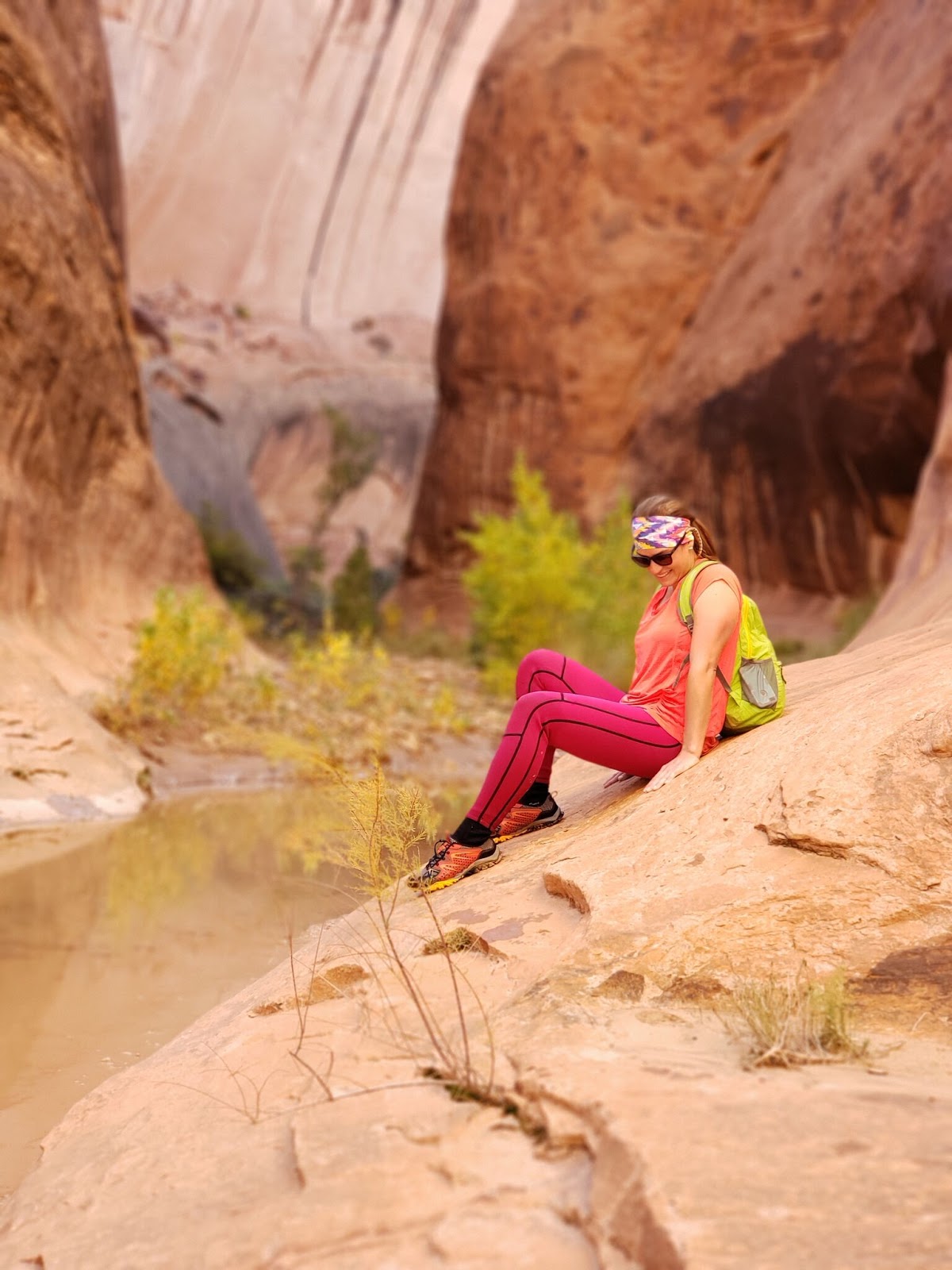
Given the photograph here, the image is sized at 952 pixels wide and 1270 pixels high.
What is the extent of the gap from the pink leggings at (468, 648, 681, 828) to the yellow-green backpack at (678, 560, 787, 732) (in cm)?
20

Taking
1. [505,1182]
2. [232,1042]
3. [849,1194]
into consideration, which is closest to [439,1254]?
[505,1182]

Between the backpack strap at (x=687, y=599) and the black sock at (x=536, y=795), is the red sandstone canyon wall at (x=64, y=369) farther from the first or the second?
the backpack strap at (x=687, y=599)

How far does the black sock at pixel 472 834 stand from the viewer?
321 centimetres

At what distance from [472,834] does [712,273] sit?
17.3 metres

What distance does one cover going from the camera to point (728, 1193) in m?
1.41

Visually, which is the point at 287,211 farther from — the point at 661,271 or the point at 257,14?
the point at 661,271

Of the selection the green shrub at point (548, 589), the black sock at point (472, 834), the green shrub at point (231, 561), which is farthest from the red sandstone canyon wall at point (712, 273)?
the black sock at point (472, 834)

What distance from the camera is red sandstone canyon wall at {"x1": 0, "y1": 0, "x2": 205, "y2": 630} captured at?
8797mm

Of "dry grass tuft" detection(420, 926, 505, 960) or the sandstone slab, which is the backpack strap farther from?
"dry grass tuft" detection(420, 926, 505, 960)

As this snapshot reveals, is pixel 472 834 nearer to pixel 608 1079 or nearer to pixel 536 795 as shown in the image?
pixel 536 795

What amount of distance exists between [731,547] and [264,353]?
27.9 metres

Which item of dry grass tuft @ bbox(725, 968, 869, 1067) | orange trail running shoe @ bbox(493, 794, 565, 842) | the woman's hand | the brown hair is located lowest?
orange trail running shoe @ bbox(493, 794, 565, 842)

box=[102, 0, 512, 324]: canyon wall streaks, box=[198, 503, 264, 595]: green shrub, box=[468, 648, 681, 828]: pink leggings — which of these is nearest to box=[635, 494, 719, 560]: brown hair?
box=[468, 648, 681, 828]: pink leggings

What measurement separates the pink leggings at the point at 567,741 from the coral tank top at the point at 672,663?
0.21 ft
